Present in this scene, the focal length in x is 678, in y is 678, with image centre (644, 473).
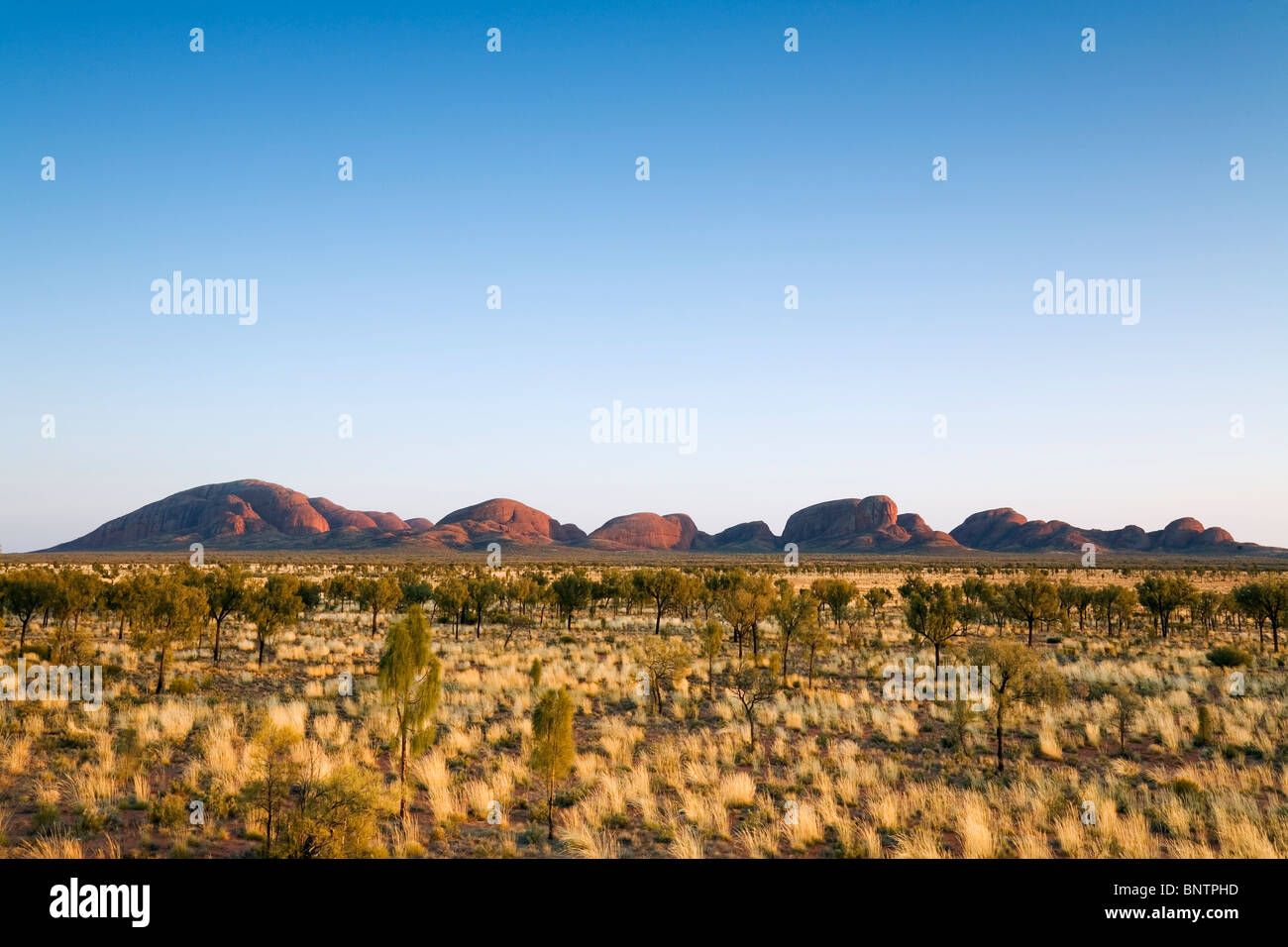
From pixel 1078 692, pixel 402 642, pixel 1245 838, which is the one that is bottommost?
pixel 1078 692

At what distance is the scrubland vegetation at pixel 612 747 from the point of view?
429 inches

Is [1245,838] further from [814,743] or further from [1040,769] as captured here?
[814,743]

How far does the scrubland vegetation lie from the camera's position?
429 inches

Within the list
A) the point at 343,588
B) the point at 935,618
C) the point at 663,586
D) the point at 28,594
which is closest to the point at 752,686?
the point at 935,618

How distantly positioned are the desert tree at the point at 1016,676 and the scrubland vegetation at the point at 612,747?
0.08 meters

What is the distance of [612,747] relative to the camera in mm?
16297

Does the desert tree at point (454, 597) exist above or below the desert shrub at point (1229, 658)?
above

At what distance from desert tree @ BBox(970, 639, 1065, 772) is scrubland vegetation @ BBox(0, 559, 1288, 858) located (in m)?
0.08

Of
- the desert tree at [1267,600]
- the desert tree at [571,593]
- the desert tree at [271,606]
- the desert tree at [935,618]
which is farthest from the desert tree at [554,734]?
the desert tree at [1267,600]

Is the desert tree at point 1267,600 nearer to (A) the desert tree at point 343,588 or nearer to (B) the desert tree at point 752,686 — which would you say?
(B) the desert tree at point 752,686
